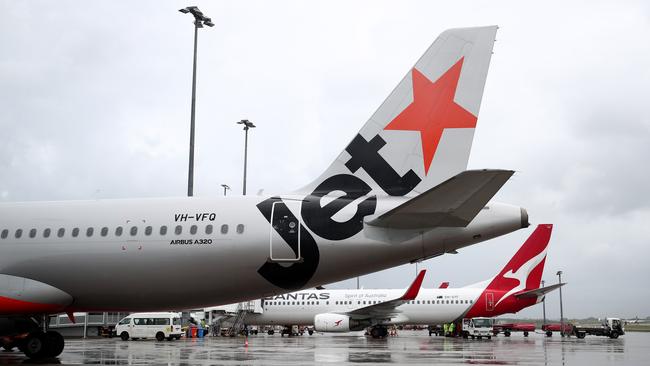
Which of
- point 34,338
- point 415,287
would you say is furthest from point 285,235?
point 415,287

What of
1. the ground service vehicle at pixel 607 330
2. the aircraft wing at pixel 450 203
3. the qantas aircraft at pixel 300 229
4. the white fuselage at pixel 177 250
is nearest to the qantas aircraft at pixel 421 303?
the ground service vehicle at pixel 607 330

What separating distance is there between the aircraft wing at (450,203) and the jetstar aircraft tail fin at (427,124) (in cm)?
120

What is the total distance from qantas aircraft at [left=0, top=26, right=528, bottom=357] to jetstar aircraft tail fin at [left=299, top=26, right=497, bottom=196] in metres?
0.02

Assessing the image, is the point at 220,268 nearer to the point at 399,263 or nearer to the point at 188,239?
the point at 188,239

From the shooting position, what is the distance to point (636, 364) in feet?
49.6

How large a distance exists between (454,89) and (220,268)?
5801 mm

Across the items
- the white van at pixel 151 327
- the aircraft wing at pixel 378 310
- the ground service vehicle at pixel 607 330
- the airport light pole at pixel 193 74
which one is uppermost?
the airport light pole at pixel 193 74

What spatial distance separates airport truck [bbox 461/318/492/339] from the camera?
39281 mm

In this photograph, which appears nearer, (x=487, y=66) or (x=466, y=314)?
(x=487, y=66)

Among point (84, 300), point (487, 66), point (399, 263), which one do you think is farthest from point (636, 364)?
point (84, 300)

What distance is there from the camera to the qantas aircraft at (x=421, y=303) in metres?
36.2

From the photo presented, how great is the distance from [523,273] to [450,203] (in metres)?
28.6

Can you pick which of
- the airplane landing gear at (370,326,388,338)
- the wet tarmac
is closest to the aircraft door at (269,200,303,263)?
the wet tarmac

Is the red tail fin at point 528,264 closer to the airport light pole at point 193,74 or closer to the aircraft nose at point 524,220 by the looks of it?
the airport light pole at point 193,74
